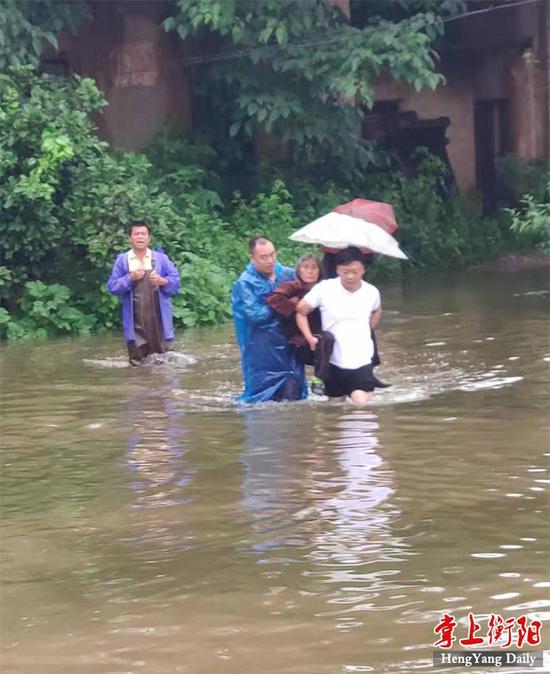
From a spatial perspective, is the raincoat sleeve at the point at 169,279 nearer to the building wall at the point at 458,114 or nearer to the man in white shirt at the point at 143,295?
the man in white shirt at the point at 143,295

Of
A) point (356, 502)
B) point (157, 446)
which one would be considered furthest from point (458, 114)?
point (356, 502)

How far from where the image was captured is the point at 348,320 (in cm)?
991

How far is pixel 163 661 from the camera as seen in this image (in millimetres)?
5082

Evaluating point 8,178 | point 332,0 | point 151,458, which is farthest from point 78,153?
point 151,458

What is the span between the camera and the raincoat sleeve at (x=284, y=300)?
10.0m

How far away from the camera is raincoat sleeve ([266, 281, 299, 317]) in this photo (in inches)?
395

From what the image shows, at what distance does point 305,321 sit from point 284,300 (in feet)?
0.79

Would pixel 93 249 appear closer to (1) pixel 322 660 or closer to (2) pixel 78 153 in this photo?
(2) pixel 78 153

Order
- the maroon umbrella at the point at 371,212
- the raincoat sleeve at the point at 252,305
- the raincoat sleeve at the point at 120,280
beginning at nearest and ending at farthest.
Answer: the raincoat sleeve at the point at 252,305 < the maroon umbrella at the point at 371,212 < the raincoat sleeve at the point at 120,280

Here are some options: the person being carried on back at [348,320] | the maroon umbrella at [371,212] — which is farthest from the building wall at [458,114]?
the person being carried on back at [348,320]

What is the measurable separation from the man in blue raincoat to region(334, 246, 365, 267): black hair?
0.56 meters

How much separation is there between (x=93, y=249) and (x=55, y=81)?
2650 millimetres

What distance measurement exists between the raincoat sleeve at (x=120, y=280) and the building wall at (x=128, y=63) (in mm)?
7368

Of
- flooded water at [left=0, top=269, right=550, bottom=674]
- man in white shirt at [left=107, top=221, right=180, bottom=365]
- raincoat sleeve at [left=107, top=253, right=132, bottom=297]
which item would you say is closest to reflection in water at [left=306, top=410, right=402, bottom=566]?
flooded water at [left=0, top=269, right=550, bottom=674]
